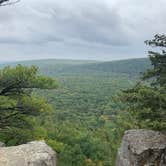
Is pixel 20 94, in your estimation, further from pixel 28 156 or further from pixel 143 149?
pixel 143 149

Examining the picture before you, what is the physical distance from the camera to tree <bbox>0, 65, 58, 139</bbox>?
23016 mm

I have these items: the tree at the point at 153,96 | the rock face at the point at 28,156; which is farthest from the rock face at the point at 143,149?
the rock face at the point at 28,156

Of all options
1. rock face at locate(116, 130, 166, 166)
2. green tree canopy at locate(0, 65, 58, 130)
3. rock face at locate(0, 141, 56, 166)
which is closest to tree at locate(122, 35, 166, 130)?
rock face at locate(116, 130, 166, 166)

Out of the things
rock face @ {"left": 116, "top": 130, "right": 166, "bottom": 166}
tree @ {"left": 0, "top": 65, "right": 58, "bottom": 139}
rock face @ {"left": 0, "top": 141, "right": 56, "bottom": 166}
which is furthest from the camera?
tree @ {"left": 0, "top": 65, "right": 58, "bottom": 139}

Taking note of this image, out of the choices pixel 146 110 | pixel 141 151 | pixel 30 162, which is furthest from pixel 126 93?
pixel 30 162

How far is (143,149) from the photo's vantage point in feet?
54.4

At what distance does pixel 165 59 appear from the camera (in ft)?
56.5

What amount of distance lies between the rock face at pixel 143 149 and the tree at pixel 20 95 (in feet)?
24.2

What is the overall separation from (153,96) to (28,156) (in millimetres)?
5783

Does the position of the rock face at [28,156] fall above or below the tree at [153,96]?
below

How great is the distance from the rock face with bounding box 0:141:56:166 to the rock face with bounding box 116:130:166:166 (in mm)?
3820

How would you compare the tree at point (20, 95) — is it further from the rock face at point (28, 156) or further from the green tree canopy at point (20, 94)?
the rock face at point (28, 156)

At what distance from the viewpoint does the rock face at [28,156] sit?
14164 mm

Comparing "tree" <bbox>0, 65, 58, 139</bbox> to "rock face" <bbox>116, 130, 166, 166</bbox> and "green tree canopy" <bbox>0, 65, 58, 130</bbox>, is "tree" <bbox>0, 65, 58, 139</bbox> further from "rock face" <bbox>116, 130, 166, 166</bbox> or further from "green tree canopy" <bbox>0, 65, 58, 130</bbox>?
"rock face" <bbox>116, 130, 166, 166</bbox>
